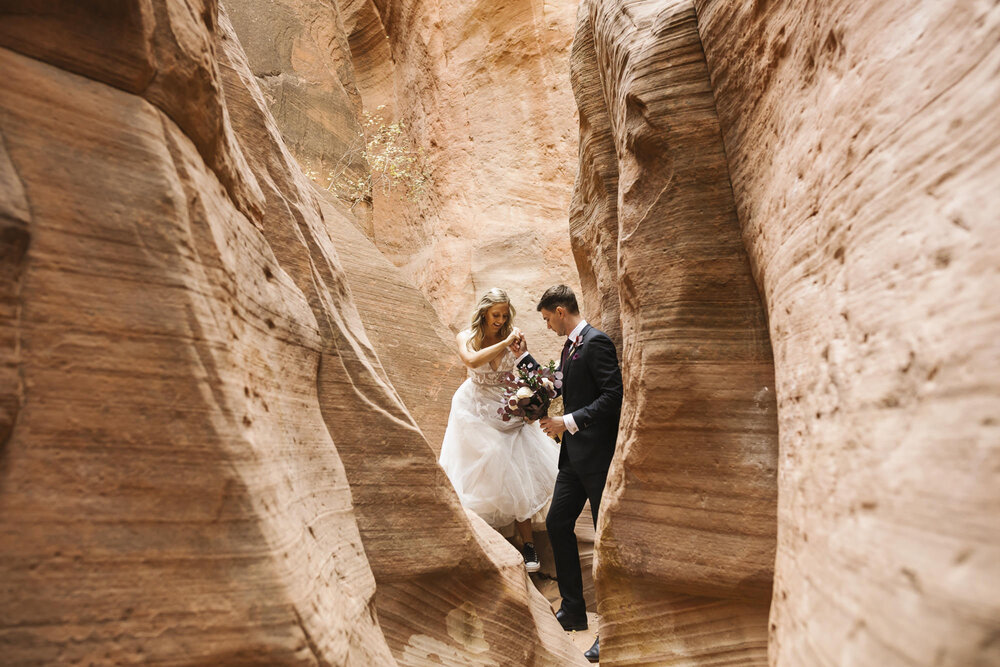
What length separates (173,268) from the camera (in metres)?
1.49

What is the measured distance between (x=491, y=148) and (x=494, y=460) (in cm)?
464

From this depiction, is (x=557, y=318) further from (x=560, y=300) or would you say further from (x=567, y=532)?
(x=567, y=532)

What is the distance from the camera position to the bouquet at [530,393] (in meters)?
4.80

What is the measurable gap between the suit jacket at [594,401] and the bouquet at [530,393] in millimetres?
869

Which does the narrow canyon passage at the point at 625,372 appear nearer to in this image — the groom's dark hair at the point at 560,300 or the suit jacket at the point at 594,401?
the suit jacket at the point at 594,401

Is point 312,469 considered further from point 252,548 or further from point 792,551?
point 792,551

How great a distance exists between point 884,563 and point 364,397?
1.95 meters

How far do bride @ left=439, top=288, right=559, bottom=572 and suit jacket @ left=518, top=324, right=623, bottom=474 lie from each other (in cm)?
115

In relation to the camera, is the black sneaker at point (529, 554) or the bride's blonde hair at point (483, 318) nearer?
the bride's blonde hair at point (483, 318)

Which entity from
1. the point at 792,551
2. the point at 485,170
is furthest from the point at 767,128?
the point at 485,170

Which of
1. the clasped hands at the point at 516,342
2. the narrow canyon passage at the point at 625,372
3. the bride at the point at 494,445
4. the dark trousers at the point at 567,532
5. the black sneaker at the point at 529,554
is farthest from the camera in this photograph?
the black sneaker at the point at 529,554

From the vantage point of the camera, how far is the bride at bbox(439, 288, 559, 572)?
16.5 ft

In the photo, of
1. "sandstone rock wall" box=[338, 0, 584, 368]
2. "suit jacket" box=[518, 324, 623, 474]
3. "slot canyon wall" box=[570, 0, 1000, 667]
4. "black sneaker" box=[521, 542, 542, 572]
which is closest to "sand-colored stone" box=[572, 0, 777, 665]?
"slot canyon wall" box=[570, 0, 1000, 667]

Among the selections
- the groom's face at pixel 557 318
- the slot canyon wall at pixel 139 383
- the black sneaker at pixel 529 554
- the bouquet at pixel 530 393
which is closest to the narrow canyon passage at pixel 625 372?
the slot canyon wall at pixel 139 383
